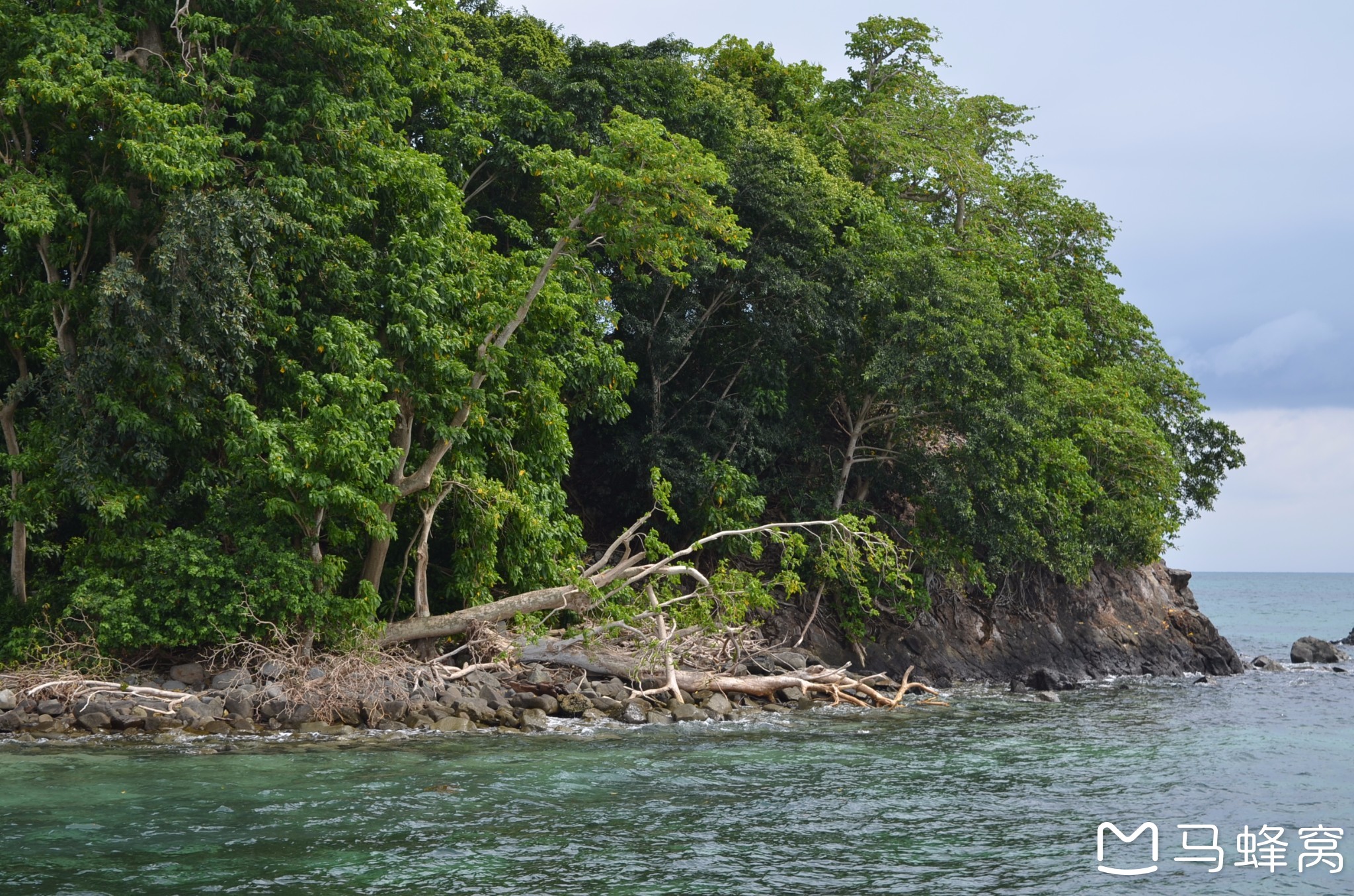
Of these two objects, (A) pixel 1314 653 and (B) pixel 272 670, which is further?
(A) pixel 1314 653

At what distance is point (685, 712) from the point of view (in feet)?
67.6

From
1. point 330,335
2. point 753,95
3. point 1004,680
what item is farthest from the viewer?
point 753,95

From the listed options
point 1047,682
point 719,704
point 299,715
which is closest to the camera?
point 299,715

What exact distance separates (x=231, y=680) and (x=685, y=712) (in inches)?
288

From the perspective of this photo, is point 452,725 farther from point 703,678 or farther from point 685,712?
point 703,678

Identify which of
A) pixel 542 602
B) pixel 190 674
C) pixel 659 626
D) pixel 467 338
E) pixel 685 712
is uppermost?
pixel 467 338

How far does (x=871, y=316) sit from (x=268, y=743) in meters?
16.4

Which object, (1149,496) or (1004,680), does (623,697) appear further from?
(1149,496)

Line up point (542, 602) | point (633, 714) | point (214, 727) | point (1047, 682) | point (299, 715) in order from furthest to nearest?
point (1047, 682)
point (542, 602)
point (633, 714)
point (299, 715)
point (214, 727)

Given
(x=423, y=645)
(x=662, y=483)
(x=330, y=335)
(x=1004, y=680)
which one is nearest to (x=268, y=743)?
(x=423, y=645)

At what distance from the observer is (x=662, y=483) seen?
74.0 feet

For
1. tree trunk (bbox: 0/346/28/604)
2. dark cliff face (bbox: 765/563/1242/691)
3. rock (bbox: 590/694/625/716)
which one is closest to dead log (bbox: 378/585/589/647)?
rock (bbox: 590/694/625/716)

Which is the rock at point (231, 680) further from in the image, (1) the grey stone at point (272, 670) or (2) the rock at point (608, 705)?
(2) the rock at point (608, 705)

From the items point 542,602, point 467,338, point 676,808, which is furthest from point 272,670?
point 676,808
